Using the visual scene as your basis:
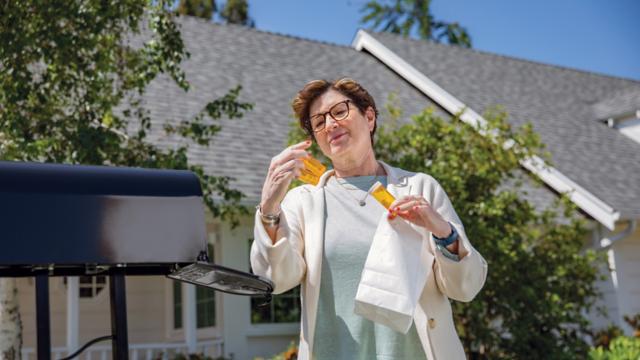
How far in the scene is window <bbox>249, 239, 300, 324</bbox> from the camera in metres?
9.68

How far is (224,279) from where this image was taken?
1890 mm

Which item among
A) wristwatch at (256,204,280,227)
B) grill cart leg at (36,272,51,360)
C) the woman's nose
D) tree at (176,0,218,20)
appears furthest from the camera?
tree at (176,0,218,20)

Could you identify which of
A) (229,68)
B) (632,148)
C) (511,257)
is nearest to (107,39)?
(511,257)

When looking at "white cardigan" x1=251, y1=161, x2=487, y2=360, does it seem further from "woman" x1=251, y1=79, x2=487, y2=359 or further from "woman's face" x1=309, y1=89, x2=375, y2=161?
"woman's face" x1=309, y1=89, x2=375, y2=161

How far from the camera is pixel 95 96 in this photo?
6340 mm

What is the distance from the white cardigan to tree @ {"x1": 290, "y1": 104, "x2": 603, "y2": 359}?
5090mm

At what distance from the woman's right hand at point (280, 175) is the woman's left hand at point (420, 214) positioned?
29cm

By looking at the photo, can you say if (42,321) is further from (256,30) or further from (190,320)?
(256,30)

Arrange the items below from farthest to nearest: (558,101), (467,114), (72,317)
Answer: (558,101)
(467,114)
(72,317)

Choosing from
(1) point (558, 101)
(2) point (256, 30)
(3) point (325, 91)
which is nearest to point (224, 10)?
(2) point (256, 30)

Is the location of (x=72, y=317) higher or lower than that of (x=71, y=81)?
lower

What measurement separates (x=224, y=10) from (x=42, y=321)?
25.8 metres

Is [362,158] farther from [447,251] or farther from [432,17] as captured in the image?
[432,17]

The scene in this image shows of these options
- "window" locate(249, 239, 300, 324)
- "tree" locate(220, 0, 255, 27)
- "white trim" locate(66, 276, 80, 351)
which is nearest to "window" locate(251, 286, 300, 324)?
"window" locate(249, 239, 300, 324)
